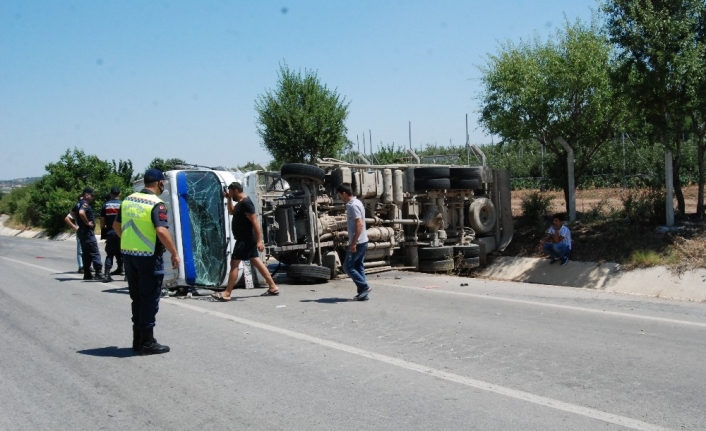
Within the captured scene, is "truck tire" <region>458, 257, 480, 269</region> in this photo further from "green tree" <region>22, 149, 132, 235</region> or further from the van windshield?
"green tree" <region>22, 149, 132, 235</region>

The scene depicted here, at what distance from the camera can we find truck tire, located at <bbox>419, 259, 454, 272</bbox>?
13992 mm

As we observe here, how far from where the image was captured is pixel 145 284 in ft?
23.4

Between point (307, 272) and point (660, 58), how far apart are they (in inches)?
297

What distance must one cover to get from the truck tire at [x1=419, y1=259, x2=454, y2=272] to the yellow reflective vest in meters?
7.77

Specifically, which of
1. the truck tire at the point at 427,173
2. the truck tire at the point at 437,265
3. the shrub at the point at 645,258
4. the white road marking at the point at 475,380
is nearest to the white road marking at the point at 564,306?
the white road marking at the point at 475,380

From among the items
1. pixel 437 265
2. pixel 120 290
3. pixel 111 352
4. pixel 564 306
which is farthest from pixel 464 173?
pixel 111 352

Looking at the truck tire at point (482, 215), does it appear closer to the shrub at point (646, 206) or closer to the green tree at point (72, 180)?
the shrub at point (646, 206)

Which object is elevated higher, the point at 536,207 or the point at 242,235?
the point at 536,207

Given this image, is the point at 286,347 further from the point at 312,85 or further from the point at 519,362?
the point at 312,85

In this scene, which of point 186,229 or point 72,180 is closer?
point 186,229

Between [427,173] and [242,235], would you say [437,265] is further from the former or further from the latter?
[242,235]

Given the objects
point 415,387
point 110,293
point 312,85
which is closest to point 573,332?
point 415,387

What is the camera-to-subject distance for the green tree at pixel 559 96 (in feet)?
52.4

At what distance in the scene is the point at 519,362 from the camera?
6719 mm
